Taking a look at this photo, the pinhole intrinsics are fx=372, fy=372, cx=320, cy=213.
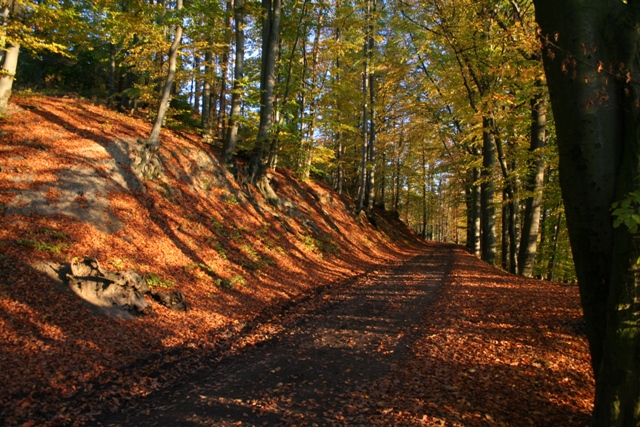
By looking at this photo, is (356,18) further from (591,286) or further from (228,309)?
(591,286)

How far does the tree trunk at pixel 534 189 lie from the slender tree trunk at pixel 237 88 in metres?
9.95

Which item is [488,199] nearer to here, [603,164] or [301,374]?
[301,374]

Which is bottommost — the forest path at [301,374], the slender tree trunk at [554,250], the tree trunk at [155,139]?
the forest path at [301,374]

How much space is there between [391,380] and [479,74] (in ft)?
35.2

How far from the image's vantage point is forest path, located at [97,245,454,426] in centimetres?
425

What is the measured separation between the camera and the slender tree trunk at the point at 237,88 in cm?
1457

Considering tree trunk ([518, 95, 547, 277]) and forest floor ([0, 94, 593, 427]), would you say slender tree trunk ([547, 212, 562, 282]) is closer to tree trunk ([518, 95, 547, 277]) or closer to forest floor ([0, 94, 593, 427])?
tree trunk ([518, 95, 547, 277])

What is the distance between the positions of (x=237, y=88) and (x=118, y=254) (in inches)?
349

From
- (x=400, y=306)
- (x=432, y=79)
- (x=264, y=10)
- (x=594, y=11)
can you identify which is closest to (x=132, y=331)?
(x=400, y=306)

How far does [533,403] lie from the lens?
4.14 meters

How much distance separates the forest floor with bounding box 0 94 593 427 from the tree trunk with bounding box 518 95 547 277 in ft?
4.25

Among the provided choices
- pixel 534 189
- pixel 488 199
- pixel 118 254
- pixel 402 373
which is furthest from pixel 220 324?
pixel 488 199

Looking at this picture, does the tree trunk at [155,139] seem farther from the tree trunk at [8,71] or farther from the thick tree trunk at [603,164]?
the thick tree trunk at [603,164]

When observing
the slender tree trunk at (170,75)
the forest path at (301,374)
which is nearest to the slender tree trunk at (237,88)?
the slender tree trunk at (170,75)
